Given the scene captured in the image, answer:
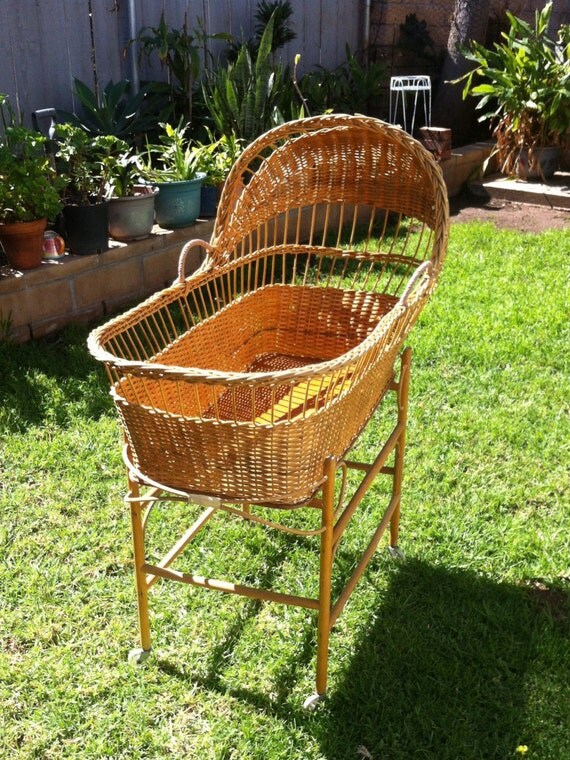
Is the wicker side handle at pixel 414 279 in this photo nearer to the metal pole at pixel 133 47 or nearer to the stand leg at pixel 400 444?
the stand leg at pixel 400 444

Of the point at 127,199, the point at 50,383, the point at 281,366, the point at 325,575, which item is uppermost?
the point at 127,199

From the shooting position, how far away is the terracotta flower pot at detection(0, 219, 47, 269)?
3.68 metres

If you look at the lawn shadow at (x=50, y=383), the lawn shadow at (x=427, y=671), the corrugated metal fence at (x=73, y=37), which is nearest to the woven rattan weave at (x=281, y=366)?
the lawn shadow at (x=427, y=671)

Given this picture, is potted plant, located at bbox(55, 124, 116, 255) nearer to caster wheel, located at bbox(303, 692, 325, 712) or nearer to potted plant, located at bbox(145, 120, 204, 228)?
potted plant, located at bbox(145, 120, 204, 228)

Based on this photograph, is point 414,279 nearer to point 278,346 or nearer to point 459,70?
point 278,346

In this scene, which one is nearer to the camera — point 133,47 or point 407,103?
point 133,47

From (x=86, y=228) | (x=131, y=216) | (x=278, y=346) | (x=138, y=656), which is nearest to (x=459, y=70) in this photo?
(x=131, y=216)

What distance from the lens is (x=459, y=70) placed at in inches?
287

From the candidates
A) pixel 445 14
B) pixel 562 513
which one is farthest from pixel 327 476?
pixel 445 14

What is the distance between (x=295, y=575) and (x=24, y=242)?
86.2 inches

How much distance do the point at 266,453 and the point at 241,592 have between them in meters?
0.46

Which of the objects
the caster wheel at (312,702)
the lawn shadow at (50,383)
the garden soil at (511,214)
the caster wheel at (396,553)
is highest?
the garden soil at (511,214)

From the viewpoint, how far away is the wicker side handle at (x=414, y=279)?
1.88 metres

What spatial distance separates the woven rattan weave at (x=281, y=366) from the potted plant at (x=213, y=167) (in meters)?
2.30
